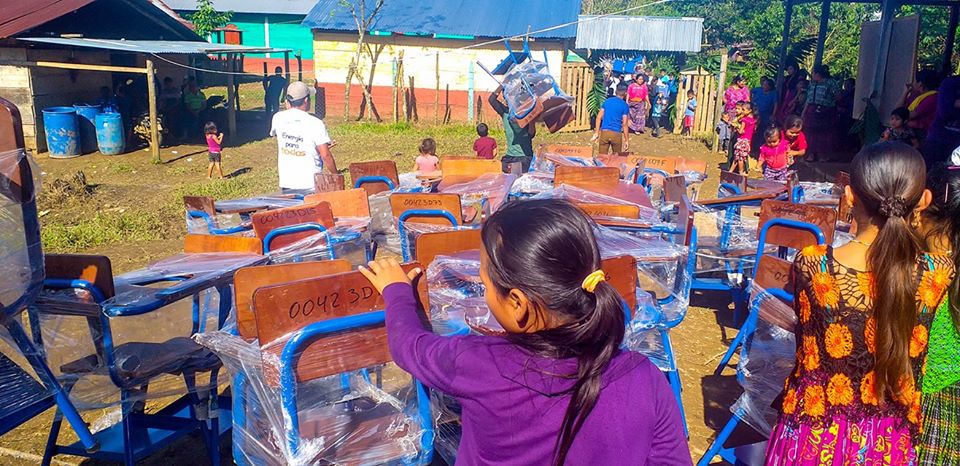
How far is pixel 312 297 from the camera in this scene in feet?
7.77

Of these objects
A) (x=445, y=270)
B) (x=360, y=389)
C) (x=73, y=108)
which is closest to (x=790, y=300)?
(x=445, y=270)

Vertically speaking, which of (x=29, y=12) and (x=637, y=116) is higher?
(x=29, y=12)

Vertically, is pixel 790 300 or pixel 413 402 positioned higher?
pixel 790 300

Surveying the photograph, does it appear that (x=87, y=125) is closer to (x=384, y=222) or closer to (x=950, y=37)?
(x=384, y=222)

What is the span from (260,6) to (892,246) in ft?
107

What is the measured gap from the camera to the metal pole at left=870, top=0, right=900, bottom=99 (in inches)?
472

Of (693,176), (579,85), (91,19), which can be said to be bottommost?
(693,176)

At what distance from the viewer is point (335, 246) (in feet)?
15.3

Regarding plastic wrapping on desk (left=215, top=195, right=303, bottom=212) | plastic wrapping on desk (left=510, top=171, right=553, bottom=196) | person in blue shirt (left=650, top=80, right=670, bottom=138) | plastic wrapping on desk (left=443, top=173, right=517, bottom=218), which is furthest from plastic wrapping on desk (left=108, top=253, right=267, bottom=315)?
person in blue shirt (left=650, top=80, right=670, bottom=138)

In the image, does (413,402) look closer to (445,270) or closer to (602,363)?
(445,270)

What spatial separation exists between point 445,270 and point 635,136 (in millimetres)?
15058

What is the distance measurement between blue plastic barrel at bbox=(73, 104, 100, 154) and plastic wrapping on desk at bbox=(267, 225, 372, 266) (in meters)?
10.9

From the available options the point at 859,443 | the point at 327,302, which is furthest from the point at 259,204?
the point at 859,443

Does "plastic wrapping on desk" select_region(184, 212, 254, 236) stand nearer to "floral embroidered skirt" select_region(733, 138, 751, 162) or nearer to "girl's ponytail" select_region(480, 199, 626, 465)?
"girl's ponytail" select_region(480, 199, 626, 465)
